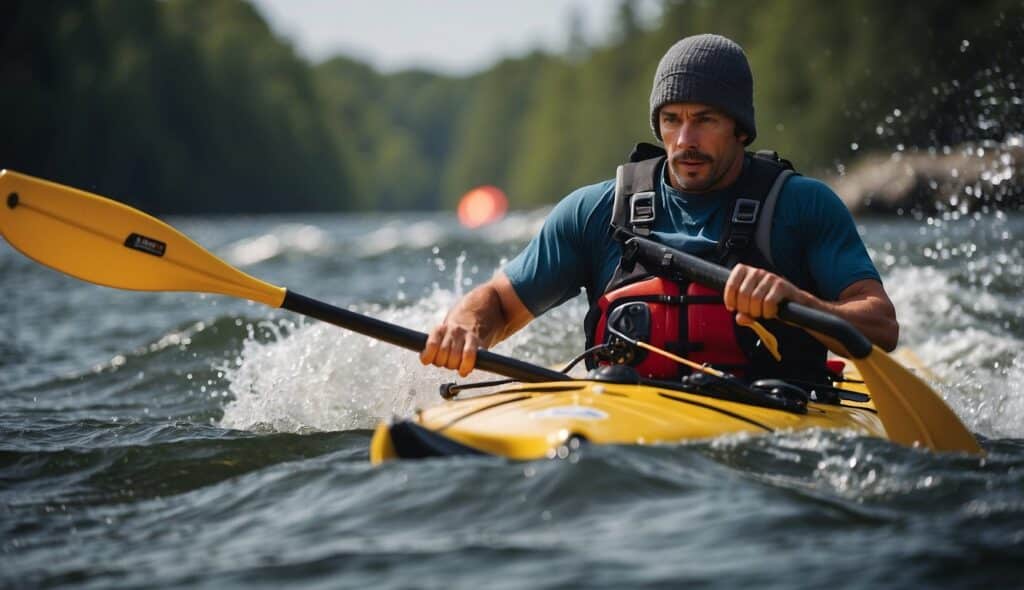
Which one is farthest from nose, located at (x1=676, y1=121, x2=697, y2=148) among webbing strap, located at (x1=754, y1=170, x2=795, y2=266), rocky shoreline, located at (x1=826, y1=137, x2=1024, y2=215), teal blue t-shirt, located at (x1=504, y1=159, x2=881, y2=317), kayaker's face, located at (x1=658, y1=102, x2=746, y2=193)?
rocky shoreline, located at (x1=826, y1=137, x2=1024, y2=215)

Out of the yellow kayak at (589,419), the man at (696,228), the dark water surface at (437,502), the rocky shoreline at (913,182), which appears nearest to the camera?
the dark water surface at (437,502)

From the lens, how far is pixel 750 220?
4.56m

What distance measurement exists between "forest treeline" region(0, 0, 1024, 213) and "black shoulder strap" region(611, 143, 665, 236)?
6.98 metres

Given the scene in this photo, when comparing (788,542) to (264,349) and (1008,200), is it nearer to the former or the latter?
(264,349)

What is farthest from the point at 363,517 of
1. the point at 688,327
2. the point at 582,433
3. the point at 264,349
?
the point at 264,349

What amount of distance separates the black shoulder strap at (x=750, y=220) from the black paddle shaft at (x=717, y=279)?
0.12 meters

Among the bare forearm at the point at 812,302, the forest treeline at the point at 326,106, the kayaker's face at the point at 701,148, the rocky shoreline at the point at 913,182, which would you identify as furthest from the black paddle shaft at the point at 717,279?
the rocky shoreline at the point at 913,182

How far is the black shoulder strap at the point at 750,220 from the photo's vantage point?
14.9 ft

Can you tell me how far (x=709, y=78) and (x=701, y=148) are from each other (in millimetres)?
236

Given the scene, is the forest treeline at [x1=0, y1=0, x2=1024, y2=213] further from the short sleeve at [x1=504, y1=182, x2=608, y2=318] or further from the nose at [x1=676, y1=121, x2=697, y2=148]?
the nose at [x1=676, y1=121, x2=697, y2=148]

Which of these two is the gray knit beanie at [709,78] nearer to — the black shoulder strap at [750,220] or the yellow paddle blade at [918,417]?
the black shoulder strap at [750,220]

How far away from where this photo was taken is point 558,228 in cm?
490

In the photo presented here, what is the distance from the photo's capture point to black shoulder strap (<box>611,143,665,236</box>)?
4.71m

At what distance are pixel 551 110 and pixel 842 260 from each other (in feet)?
242
